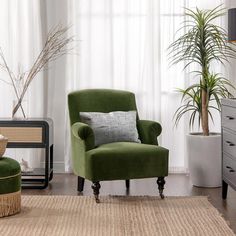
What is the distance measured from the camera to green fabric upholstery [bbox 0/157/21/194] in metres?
3.56

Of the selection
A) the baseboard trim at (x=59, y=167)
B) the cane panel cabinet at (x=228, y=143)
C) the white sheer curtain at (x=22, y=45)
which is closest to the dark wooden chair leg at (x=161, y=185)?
the cane panel cabinet at (x=228, y=143)

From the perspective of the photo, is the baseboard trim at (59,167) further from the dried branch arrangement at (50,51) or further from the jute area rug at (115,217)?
the jute area rug at (115,217)

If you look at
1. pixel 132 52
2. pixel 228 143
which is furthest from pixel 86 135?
pixel 132 52

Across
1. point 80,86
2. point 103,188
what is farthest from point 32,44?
point 103,188

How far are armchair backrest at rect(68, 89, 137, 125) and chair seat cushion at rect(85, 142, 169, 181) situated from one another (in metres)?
0.59

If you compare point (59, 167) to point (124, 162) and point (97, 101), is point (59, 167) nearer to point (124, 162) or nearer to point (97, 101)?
point (97, 101)

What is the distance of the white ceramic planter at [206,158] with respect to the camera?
4738 millimetres

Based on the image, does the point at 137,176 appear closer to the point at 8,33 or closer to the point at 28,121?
the point at 28,121

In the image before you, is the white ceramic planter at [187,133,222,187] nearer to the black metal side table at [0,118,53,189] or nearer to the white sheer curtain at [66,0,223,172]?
the white sheer curtain at [66,0,223,172]

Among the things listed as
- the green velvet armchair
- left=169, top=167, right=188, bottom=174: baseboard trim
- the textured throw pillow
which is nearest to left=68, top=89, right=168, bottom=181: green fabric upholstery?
the green velvet armchair

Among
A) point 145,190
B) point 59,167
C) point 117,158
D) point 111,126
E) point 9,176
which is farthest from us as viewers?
point 59,167

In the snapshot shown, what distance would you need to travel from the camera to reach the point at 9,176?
141 inches

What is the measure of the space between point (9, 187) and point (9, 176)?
79 mm

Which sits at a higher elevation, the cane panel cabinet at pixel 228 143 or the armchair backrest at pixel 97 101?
the armchair backrest at pixel 97 101
